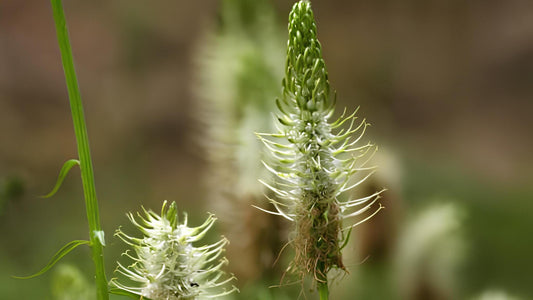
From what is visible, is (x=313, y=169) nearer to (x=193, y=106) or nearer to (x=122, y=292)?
(x=122, y=292)

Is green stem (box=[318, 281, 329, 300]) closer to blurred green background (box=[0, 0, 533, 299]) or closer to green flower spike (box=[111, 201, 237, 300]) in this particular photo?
green flower spike (box=[111, 201, 237, 300])

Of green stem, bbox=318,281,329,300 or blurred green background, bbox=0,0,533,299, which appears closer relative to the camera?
green stem, bbox=318,281,329,300

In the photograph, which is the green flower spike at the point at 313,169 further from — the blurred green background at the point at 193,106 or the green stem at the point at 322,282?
the blurred green background at the point at 193,106

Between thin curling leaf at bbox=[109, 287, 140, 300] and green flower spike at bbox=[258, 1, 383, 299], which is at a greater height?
green flower spike at bbox=[258, 1, 383, 299]

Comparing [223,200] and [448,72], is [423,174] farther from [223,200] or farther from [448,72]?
[223,200]

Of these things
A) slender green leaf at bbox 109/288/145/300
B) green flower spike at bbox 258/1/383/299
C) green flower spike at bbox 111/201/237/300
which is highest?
green flower spike at bbox 258/1/383/299

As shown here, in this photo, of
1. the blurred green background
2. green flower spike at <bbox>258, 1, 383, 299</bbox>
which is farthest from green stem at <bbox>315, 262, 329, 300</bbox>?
the blurred green background

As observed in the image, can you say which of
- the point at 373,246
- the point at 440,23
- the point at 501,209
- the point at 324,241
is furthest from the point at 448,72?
the point at 324,241
